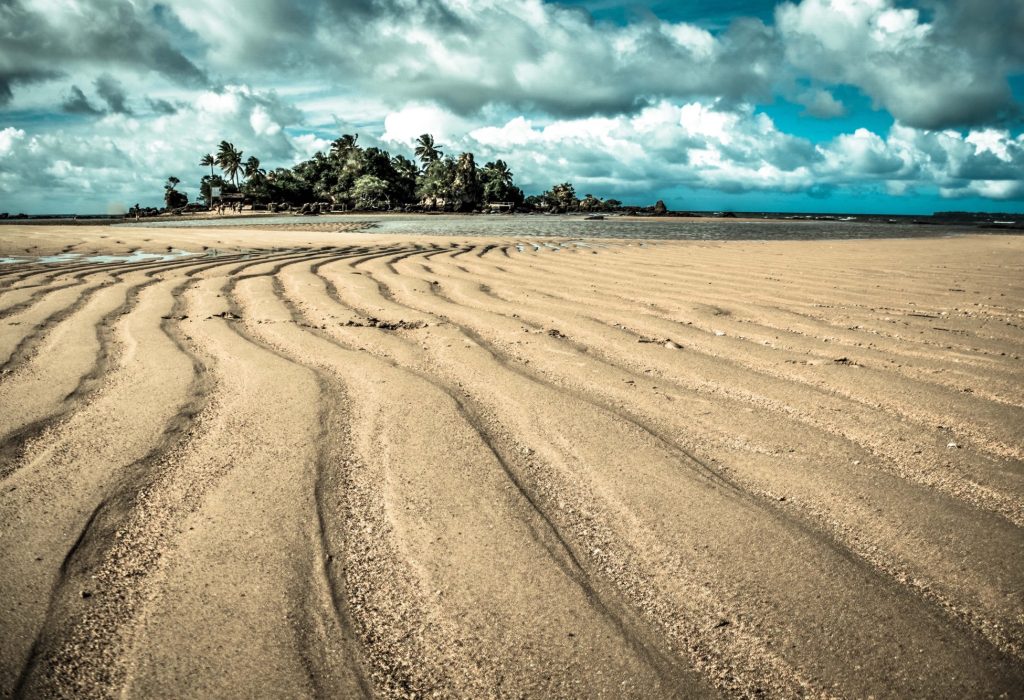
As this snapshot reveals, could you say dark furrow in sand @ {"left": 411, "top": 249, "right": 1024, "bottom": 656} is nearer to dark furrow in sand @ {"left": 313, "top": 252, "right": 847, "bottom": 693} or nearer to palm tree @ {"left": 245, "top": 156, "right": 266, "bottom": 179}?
dark furrow in sand @ {"left": 313, "top": 252, "right": 847, "bottom": 693}

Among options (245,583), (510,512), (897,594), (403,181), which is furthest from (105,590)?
(403,181)

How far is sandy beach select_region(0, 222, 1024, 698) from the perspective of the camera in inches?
42.9

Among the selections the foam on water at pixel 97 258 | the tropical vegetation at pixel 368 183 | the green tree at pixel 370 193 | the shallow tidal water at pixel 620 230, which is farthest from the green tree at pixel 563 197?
the foam on water at pixel 97 258

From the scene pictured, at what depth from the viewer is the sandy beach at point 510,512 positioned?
1.09 meters

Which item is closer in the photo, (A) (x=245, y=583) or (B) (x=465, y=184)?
(A) (x=245, y=583)

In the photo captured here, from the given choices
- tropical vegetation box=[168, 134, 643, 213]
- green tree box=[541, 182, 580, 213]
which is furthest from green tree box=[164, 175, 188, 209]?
green tree box=[541, 182, 580, 213]

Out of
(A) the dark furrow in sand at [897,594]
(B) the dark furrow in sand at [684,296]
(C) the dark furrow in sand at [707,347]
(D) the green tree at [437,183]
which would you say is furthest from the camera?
(D) the green tree at [437,183]

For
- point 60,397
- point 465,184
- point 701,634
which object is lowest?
point 701,634

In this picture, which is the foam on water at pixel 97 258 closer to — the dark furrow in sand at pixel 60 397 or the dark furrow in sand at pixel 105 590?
the dark furrow in sand at pixel 60 397

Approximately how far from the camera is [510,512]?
5.14ft

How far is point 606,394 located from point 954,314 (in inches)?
120

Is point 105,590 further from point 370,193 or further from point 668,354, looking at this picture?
point 370,193

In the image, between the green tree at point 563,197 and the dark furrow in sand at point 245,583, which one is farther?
the green tree at point 563,197

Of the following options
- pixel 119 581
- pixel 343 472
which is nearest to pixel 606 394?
pixel 343 472
